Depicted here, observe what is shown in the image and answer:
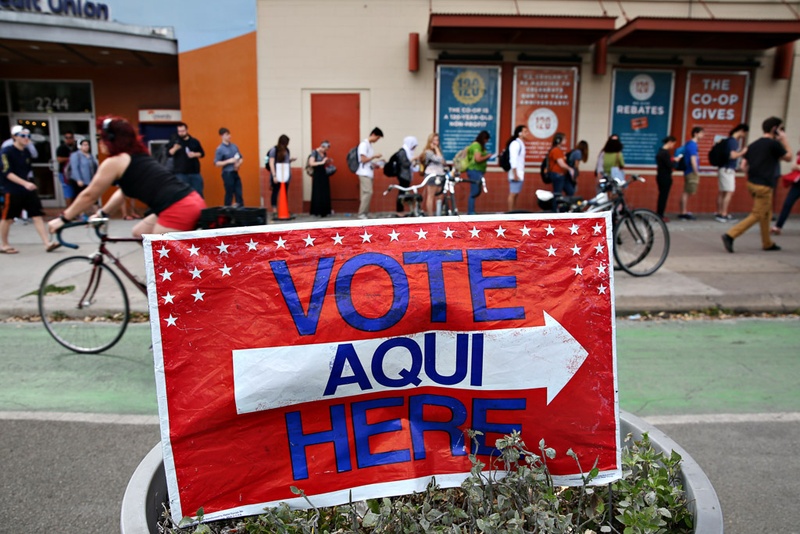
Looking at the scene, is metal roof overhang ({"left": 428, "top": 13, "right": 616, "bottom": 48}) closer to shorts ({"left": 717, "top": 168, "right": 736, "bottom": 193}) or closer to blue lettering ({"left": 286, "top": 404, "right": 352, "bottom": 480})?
shorts ({"left": 717, "top": 168, "right": 736, "bottom": 193})

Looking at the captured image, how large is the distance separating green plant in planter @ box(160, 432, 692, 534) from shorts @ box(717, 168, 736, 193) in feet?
44.3

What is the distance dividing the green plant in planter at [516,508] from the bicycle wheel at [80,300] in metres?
4.20

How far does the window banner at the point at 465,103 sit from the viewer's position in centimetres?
1481

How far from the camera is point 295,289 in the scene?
2.14 m

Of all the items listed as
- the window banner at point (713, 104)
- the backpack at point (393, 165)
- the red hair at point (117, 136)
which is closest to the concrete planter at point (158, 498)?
the red hair at point (117, 136)

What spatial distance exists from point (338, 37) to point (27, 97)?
834cm

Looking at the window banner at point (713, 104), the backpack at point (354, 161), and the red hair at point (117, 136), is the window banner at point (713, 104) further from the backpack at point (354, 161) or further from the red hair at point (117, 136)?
the red hair at point (117, 136)

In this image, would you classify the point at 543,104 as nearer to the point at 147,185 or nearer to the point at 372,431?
the point at 147,185

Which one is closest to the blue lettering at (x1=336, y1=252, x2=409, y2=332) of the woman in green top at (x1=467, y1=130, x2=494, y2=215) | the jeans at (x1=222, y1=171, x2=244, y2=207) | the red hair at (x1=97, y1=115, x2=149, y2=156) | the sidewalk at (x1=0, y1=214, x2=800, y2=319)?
the red hair at (x1=97, y1=115, x2=149, y2=156)

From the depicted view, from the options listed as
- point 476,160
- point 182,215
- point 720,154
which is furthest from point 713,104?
point 182,215

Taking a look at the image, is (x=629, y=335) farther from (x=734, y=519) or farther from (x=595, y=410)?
(x=595, y=410)

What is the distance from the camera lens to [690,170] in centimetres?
1431

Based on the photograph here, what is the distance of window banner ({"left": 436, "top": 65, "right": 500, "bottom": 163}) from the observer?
48.6 ft

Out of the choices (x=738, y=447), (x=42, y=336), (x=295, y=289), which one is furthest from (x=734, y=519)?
(x=42, y=336)
